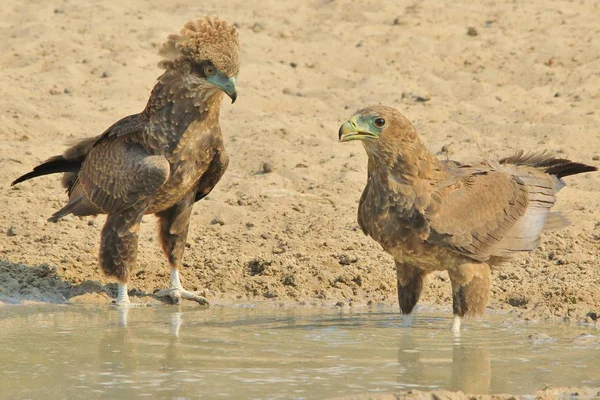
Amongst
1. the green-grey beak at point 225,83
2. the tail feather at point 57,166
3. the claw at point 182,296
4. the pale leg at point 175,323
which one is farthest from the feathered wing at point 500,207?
the tail feather at point 57,166

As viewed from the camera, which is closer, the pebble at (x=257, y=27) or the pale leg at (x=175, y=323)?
the pale leg at (x=175, y=323)

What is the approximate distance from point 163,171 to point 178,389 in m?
2.32

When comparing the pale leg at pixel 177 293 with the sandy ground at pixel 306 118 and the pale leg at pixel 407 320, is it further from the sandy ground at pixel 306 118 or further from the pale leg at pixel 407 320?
the pale leg at pixel 407 320

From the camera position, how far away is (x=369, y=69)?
12641mm

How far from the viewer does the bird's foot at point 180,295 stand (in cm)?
810

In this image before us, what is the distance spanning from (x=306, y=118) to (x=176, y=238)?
3544 mm

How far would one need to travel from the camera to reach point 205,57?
301 inches

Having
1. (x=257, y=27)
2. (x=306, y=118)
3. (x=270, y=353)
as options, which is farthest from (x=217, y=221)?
(x=257, y=27)

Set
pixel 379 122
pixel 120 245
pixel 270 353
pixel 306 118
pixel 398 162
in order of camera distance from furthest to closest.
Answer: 1. pixel 306 118
2. pixel 120 245
3. pixel 398 162
4. pixel 379 122
5. pixel 270 353

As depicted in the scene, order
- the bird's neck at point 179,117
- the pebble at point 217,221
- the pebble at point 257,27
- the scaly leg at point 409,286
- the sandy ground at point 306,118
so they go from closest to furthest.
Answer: the scaly leg at point 409,286 < the bird's neck at point 179,117 < the sandy ground at point 306,118 < the pebble at point 217,221 < the pebble at point 257,27

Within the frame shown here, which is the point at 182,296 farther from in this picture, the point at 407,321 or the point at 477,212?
the point at 477,212

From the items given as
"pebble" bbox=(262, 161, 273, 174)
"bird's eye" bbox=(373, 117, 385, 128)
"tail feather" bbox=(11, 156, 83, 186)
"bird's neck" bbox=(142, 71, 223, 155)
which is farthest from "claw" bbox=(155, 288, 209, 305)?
"pebble" bbox=(262, 161, 273, 174)

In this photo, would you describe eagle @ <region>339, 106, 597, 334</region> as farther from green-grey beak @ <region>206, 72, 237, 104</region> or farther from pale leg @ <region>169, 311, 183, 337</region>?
pale leg @ <region>169, 311, 183, 337</region>

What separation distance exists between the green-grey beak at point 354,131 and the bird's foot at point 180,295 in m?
2.00
